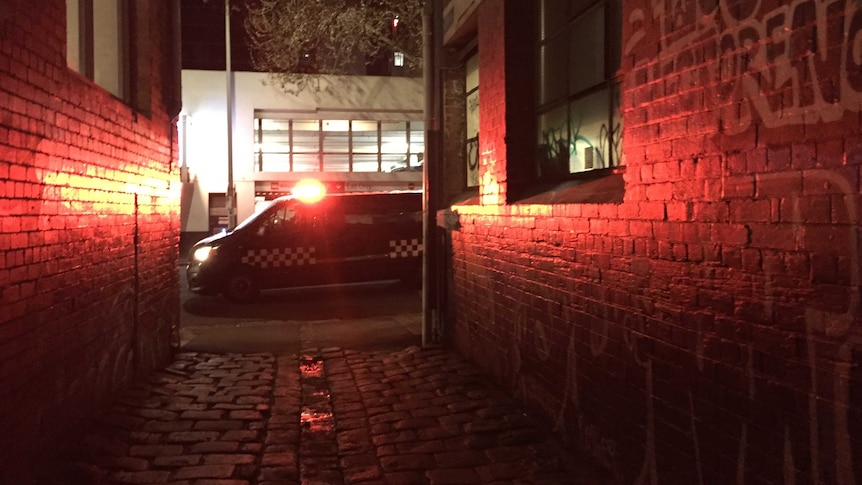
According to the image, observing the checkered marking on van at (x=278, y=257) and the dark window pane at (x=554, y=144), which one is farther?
the checkered marking on van at (x=278, y=257)

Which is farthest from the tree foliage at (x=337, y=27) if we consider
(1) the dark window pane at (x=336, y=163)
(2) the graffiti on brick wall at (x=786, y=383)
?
(2) the graffiti on brick wall at (x=786, y=383)

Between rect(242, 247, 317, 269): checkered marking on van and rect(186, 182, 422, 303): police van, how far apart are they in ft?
0.06

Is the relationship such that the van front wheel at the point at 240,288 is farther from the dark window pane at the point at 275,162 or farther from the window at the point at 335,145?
the dark window pane at the point at 275,162

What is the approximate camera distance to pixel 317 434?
520 cm

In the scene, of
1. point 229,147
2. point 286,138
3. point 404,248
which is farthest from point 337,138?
point 404,248

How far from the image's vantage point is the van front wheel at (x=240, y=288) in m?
12.5

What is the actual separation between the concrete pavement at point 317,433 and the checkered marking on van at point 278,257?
5.49 metres

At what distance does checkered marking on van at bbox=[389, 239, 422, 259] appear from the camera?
527 inches

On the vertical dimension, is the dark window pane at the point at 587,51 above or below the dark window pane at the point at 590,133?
above

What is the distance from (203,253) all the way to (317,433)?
822 centimetres

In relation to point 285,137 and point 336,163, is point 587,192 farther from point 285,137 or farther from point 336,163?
point 285,137

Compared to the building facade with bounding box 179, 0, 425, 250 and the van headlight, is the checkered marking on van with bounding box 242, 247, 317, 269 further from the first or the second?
the building facade with bounding box 179, 0, 425, 250

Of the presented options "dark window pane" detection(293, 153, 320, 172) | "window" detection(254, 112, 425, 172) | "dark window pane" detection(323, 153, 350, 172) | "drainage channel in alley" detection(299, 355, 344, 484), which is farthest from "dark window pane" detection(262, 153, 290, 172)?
"drainage channel in alley" detection(299, 355, 344, 484)

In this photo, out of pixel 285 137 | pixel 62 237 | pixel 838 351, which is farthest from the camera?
pixel 285 137
